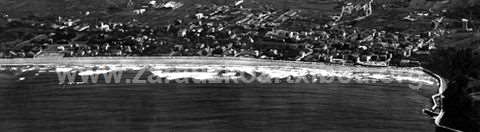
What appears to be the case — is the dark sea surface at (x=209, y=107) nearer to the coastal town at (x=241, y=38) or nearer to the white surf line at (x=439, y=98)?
the white surf line at (x=439, y=98)

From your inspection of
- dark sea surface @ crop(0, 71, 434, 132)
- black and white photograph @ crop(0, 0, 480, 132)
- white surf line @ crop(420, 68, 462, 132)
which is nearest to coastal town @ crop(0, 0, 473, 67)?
black and white photograph @ crop(0, 0, 480, 132)

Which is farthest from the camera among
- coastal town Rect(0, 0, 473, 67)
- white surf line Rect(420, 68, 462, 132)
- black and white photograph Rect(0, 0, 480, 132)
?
coastal town Rect(0, 0, 473, 67)

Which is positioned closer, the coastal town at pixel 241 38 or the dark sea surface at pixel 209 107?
the dark sea surface at pixel 209 107

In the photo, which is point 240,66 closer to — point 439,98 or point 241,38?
point 241,38

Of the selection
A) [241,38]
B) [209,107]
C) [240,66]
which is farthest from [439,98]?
[241,38]

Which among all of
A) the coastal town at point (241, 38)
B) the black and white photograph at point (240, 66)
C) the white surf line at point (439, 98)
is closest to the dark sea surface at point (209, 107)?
the black and white photograph at point (240, 66)

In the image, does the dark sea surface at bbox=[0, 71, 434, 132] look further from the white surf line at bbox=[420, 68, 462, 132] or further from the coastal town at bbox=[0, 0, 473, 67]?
the coastal town at bbox=[0, 0, 473, 67]
